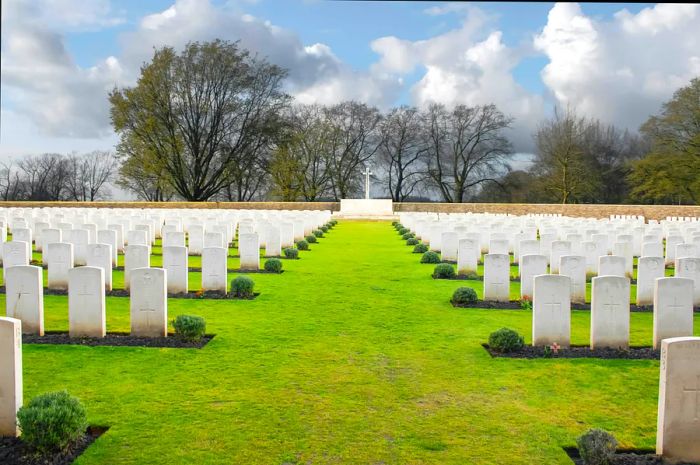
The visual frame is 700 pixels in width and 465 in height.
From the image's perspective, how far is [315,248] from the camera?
63.5ft

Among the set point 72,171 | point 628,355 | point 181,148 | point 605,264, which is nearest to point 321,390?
point 628,355

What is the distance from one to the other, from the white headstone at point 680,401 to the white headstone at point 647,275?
5839 millimetres

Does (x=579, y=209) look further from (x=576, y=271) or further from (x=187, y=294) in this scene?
(x=187, y=294)

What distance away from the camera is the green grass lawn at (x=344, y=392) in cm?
428

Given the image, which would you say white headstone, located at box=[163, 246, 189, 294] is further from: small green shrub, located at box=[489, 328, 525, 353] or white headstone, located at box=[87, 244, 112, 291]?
small green shrub, located at box=[489, 328, 525, 353]

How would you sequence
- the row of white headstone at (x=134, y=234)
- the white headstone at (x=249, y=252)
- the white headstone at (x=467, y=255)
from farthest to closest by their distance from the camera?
the white headstone at (x=249, y=252) < the row of white headstone at (x=134, y=234) < the white headstone at (x=467, y=255)

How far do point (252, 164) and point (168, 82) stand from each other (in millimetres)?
8923

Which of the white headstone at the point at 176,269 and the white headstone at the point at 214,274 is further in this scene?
the white headstone at the point at 214,274

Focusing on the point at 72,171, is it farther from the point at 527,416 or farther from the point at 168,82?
the point at 527,416

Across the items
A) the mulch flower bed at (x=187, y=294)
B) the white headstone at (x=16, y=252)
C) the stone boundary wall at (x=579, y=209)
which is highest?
the stone boundary wall at (x=579, y=209)

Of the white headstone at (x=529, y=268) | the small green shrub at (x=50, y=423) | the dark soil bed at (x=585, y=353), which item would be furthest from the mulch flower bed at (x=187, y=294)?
Answer: the small green shrub at (x=50, y=423)

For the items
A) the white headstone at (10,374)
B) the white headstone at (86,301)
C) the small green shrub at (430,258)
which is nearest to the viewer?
the white headstone at (10,374)

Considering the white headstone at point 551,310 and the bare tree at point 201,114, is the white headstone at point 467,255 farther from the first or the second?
the bare tree at point 201,114

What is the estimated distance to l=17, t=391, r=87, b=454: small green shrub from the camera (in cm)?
400
